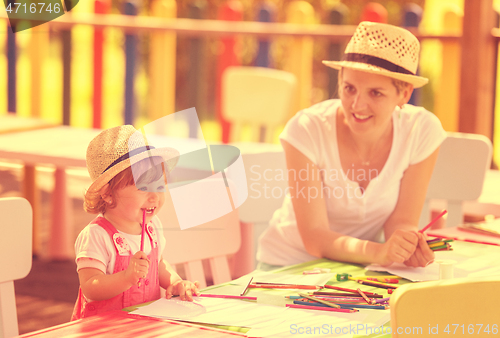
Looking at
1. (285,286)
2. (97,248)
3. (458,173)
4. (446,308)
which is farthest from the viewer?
(458,173)

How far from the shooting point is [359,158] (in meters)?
2.26

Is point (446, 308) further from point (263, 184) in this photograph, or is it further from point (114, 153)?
point (263, 184)

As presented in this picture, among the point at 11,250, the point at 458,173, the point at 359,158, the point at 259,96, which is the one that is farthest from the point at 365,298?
the point at 259,96

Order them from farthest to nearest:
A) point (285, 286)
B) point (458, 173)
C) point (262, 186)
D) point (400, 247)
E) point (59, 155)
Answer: point (59, 155) → point (458, 173) → point (262, 186) → point (400, 247) → point (285, 286)

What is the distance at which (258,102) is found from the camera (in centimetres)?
428

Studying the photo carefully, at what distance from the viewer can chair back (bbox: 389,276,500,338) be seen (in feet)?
3.60

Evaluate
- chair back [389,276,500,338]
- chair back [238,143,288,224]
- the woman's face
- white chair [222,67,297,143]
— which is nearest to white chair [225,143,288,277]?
chair back [238,143,288,224]

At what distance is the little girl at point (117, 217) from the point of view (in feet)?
5.23

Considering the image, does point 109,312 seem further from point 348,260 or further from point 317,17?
point 317,17

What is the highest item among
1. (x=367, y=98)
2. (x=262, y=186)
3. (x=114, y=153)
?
(x=367, y=98)

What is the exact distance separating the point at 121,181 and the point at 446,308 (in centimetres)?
81

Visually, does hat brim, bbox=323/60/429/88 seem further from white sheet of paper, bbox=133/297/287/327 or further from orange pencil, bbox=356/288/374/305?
white sheet of paper, bbox=133/297/287/327

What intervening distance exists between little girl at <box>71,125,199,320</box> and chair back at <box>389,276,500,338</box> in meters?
0.63

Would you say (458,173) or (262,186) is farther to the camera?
(458,173)
